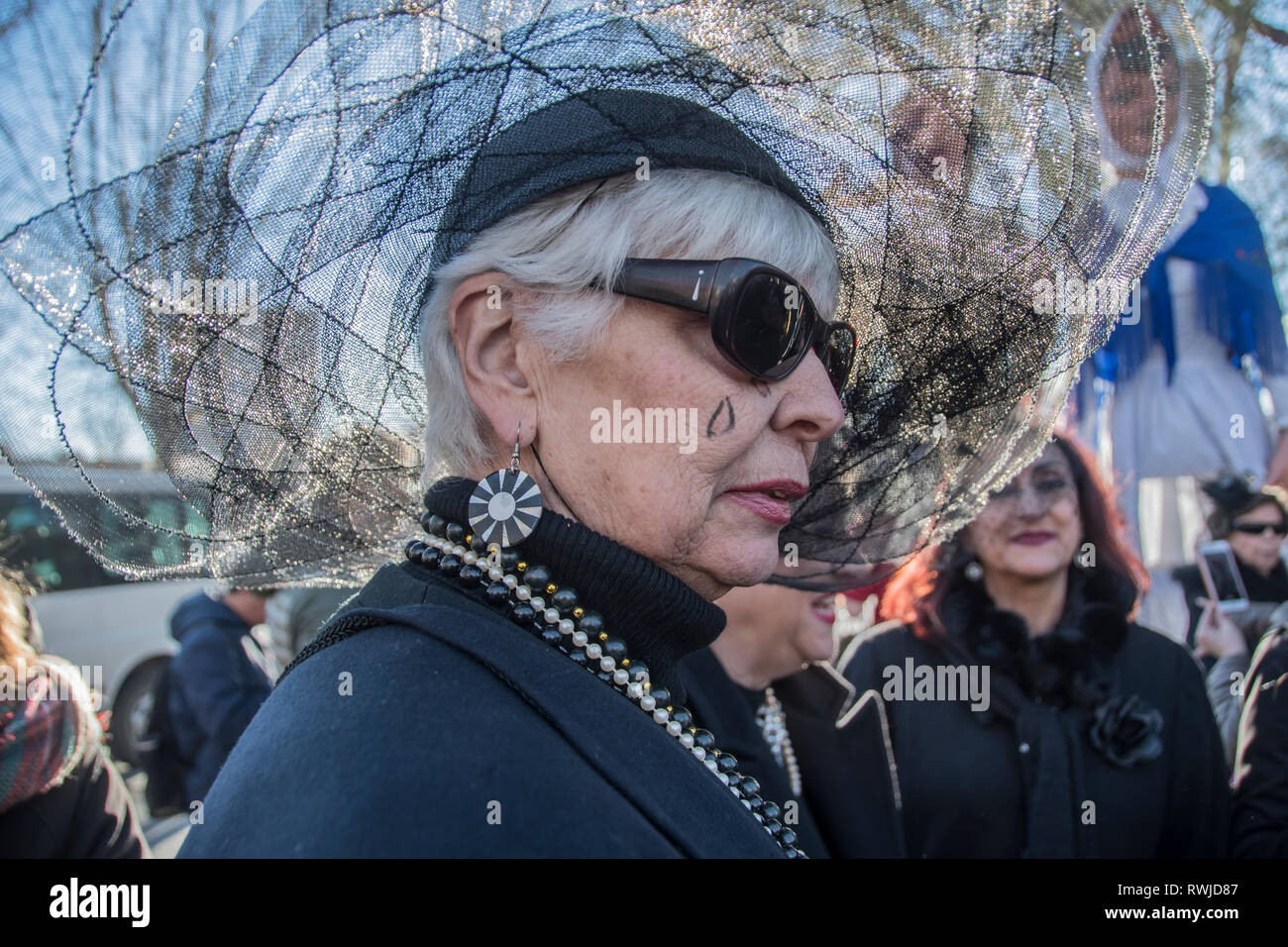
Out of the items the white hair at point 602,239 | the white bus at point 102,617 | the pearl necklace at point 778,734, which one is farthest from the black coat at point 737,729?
the white bus at point 102,617

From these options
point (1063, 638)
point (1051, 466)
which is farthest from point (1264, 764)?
point (1051, 466)

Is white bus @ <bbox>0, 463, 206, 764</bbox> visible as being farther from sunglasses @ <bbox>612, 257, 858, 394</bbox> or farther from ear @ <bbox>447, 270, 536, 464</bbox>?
sunglasses @ <bbox>612, 257, 858, 394</bbox>

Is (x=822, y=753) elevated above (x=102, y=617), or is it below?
above

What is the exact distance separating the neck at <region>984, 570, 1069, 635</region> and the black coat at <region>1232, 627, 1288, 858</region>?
2.06 feet

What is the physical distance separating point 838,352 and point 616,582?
672mm

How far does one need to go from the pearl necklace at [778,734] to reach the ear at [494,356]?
5.67 ft

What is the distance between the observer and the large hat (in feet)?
4.40

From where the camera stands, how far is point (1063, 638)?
9.53ft

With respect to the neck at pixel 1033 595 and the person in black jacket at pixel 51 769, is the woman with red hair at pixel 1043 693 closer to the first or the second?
the neck at pixel 1033 595

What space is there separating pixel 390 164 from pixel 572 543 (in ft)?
2.36

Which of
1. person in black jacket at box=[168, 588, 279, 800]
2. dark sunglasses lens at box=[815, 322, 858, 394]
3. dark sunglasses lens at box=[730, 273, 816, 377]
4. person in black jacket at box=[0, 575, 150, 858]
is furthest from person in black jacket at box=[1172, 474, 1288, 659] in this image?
person in black jacket at box=[168, 588, 279, 800]

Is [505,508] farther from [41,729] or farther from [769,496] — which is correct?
[41,729]

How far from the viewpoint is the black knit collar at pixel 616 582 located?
4.03 feet
